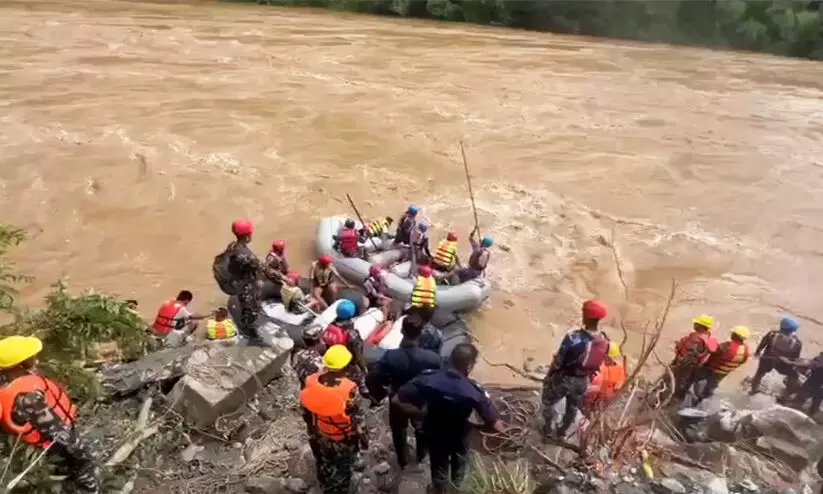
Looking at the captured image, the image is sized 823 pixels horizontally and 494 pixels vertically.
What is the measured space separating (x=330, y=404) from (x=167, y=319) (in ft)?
11.8

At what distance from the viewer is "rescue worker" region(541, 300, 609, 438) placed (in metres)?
5.39

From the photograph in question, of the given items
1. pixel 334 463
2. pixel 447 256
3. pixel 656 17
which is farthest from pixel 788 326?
A: pixel 656 17

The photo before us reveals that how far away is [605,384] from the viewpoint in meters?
A: 5.68

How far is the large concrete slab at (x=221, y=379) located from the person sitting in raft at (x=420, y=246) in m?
3.64

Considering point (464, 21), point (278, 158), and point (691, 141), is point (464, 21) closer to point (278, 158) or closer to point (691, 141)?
point (691, 141)

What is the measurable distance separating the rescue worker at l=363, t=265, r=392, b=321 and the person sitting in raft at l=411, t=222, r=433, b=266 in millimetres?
951

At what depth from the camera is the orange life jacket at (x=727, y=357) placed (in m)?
6.62

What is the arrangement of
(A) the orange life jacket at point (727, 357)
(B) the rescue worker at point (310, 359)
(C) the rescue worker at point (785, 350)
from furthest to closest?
(C) the rescue worker at point (785, 350), (A) the orange life jacket at point (727, 357), (B) the rescue worker at point (310, 359)

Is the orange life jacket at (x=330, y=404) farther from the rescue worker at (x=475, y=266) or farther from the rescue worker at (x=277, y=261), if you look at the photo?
the rescue worker at (x=475, y=266)

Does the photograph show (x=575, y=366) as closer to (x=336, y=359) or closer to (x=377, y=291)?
(x=336, y=359)

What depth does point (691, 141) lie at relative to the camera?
16.8m

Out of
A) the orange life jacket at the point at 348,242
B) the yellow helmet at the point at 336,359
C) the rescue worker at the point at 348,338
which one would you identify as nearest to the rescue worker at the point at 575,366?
the rescue worker at the point at 348,338

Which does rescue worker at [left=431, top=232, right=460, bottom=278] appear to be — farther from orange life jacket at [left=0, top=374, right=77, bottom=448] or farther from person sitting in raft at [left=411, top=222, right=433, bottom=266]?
orange life jacket at [left=0, top=374, right=77, bottom=448]

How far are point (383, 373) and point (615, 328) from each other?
208 inches
